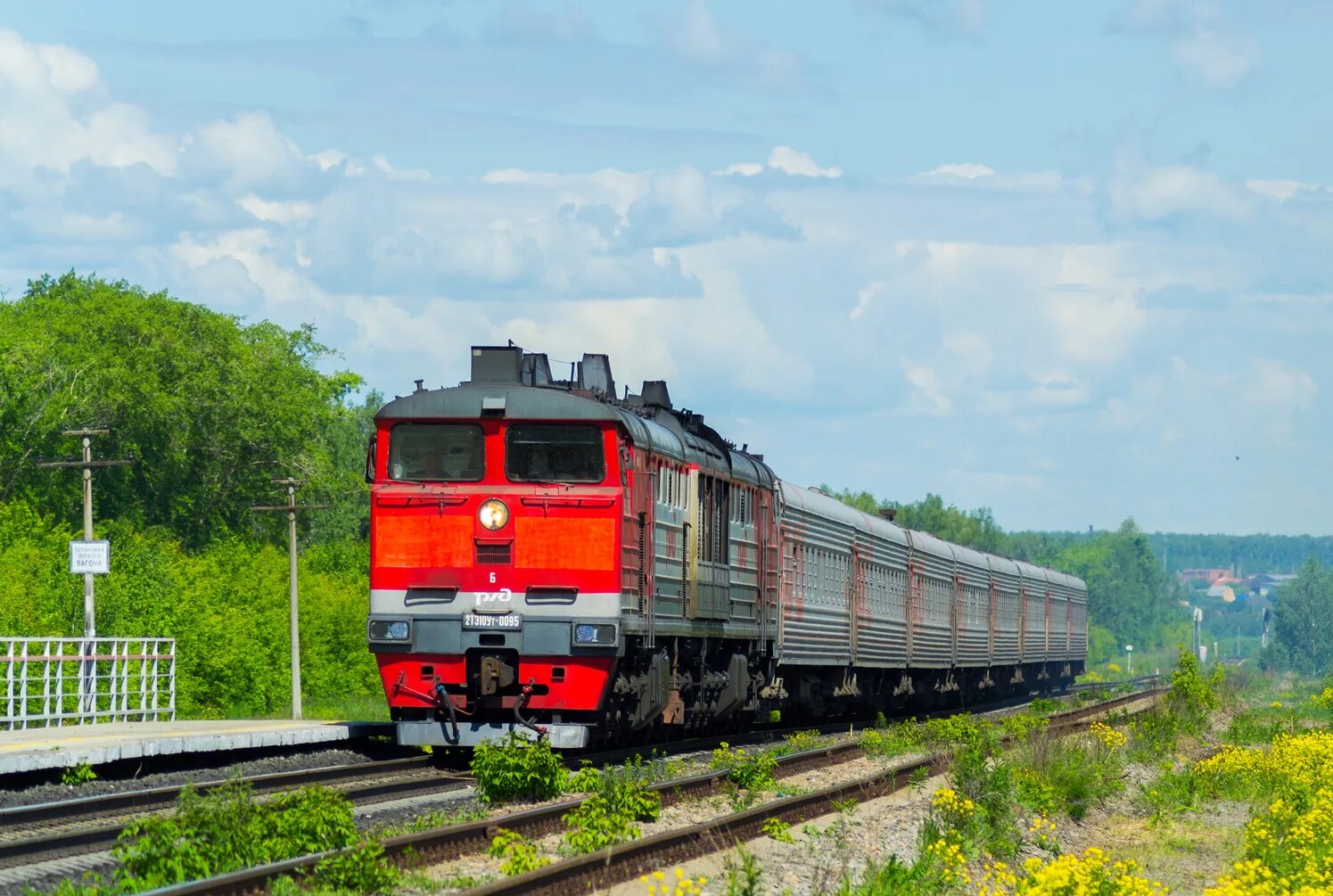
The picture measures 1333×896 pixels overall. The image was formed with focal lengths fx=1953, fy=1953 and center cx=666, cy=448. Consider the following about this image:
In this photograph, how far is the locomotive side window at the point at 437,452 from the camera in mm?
20859

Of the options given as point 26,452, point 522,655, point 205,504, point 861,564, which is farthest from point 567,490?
point 205,504

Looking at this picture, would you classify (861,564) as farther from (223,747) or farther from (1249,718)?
(223,747)

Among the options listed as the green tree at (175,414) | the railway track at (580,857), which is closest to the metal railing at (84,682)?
the railway track at (580,857)

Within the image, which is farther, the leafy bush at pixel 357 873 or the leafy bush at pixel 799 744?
the leafy bush at pixel 799 744

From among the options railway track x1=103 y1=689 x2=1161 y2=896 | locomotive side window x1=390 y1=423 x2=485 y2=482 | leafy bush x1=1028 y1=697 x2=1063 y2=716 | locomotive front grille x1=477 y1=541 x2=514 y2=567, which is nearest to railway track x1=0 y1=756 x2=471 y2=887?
railway track x1=103 y1=689 x2=1161 y2=896

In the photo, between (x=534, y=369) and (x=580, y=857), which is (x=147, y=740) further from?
(x=580, y=857)

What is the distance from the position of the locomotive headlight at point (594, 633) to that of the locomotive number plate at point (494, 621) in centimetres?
62

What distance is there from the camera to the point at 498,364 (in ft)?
71.8

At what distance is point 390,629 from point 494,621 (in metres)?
1.18

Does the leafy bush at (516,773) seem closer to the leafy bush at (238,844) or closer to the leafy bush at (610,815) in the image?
the leafy bush at (610,815)

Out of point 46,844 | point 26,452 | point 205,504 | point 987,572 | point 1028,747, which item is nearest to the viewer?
point 46,844

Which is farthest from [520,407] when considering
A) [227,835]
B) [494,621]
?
[227,835]

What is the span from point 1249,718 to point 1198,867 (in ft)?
78.2

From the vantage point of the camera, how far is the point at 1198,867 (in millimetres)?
18000
